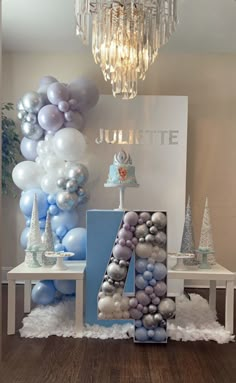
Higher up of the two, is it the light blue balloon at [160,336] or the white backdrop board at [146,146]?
the white backdrop board at [146,146]

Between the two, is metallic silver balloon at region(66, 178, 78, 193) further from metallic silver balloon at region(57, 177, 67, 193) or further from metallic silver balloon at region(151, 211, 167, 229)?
metallic silver balloon at region(151, 211, 167, 229)

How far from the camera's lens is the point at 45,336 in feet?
9.66

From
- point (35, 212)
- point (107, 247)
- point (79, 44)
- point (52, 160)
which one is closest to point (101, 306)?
point (107, 247)

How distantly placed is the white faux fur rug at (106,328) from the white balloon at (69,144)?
1.33 metres

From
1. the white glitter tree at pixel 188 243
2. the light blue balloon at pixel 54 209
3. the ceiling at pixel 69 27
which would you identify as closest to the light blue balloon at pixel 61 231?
the light blue balloon at pixel 54 209

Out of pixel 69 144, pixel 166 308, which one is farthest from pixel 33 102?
pixel 166 308

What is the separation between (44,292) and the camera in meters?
3.42

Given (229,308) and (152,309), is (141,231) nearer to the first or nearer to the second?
Answer: (152,309)

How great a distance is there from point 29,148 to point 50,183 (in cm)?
56

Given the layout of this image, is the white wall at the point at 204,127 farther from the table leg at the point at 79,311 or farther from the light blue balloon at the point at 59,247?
the table leg at the point at 79,311

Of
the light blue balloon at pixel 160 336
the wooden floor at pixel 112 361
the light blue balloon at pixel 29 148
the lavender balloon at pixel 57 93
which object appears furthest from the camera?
the light blue balloon at pixel 29 148

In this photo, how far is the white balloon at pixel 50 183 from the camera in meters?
3.85

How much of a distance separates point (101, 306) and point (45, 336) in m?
0.47

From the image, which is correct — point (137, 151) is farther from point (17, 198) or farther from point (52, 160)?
point (17, 198)
